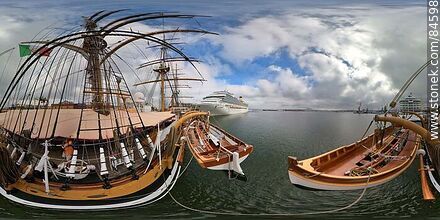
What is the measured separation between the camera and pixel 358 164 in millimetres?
3381

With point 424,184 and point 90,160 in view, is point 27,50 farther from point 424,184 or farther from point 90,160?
point 424,184

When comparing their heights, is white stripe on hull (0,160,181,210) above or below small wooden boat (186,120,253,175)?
below

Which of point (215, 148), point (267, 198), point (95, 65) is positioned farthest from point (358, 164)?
point (95, 65)

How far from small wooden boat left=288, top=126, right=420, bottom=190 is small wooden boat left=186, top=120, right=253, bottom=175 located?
2.23ft

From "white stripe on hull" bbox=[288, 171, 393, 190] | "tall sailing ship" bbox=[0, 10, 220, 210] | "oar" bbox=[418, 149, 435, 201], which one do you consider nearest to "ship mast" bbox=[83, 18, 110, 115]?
"tall sailing ship" bbox=[0, 10, 220, 210]

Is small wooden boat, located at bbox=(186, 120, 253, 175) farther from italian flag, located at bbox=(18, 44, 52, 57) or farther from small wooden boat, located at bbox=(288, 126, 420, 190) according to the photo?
italian flag, located at bbox=(18, 44, 52, 57)

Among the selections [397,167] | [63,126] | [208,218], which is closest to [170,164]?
[208,218]

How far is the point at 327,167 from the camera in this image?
3.22m

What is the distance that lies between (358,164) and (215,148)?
68.0 inches

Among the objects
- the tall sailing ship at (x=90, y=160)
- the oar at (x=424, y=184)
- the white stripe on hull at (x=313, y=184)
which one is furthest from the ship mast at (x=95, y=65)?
the oar at (x=424, y=184)

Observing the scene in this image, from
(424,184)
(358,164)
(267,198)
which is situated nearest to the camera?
(424,184)

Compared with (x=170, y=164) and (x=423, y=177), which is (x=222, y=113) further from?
(x=423, y=177)

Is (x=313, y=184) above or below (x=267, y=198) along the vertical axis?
above

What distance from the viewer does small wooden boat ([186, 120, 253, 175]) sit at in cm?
295
